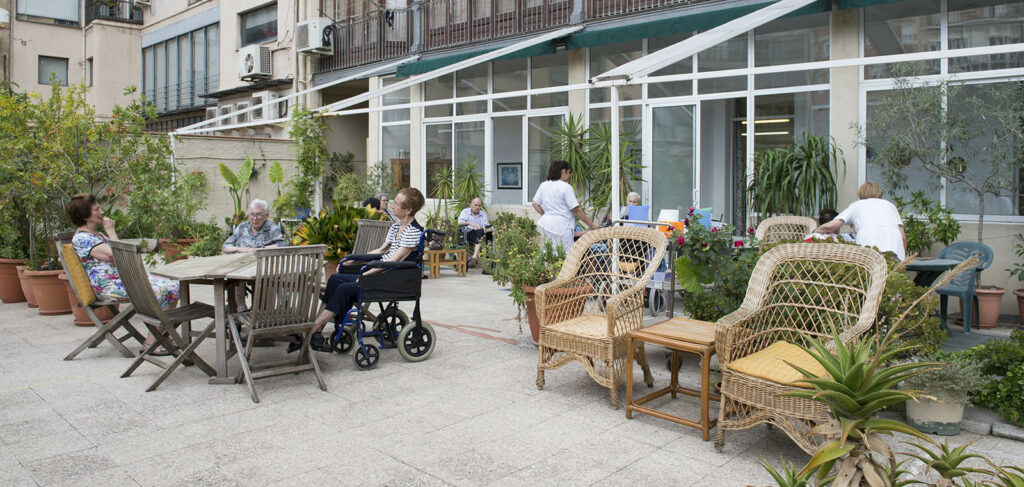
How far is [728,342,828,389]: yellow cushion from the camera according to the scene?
3.50 m

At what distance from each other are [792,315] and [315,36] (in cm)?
1492

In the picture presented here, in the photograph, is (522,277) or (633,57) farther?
(633,57)

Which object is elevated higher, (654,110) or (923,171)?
(654,110)

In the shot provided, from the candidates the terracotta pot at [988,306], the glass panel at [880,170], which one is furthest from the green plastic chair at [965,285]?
the glass panel at [880,170]

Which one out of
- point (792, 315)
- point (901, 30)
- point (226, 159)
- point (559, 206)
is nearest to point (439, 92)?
point (226, 159)

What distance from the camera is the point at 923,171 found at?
8266 mm

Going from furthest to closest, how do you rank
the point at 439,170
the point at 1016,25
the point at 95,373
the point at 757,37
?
the point at 439,170 → the point at 757,37 → the point at 1016,25 → the point at 95,373

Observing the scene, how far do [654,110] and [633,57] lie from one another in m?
1.19

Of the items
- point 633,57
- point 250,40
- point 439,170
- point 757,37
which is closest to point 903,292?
point 757,37

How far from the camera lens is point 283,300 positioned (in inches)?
193

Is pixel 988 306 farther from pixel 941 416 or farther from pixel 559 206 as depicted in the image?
pixel 559 206

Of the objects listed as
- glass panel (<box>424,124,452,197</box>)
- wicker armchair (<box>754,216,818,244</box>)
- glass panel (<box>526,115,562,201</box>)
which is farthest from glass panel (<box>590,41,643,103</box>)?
wicker armchair (<box>754,216,818,244</box>)

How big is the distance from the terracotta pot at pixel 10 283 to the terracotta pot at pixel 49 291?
1.23 metres

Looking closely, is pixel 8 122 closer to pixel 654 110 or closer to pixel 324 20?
pixel 654 110
